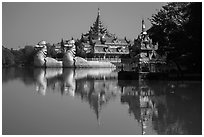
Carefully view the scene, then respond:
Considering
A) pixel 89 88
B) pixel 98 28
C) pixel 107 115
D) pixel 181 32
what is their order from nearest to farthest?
1. pixel 107 115
2. pixel 89 88
3. pixel 181 32
4. pixel 98 28

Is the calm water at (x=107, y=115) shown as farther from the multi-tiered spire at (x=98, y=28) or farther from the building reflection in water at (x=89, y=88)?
the multi-tiered spire at (x=98, y=28)

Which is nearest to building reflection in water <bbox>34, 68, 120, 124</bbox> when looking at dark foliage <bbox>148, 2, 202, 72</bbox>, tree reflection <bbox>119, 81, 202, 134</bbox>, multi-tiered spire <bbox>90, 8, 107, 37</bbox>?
tree reflection <bbox>119, 81, 202, 134</bbox>

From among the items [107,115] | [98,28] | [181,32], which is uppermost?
[98,28]

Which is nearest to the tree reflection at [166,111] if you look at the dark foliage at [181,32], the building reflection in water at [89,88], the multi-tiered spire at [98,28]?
the building reflection in water at [89,88]

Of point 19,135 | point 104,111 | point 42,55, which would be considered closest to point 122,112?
point 104,111

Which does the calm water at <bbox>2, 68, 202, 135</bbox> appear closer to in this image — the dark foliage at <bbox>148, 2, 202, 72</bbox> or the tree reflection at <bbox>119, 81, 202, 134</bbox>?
the tree reflection at <bbox>119, 81, 202, 134</bbox>

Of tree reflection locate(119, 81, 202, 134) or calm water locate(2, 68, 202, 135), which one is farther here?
tree reflection locate(119, 81, 202, 134)

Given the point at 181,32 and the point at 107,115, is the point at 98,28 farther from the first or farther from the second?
the point at 107,115

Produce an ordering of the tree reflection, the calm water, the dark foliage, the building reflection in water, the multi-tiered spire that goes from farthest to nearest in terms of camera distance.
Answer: the multi-tiered spire
the dark foliage
the building reflection in water
the tree reflection
the calm water

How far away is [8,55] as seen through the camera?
47781mm

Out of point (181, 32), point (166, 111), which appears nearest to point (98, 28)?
point (181, 32)

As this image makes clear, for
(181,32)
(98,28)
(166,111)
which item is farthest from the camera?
(98,28)

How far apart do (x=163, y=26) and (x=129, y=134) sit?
11242 millimetres

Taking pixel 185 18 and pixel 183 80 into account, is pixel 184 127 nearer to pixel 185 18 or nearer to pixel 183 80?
pixel 183 80
